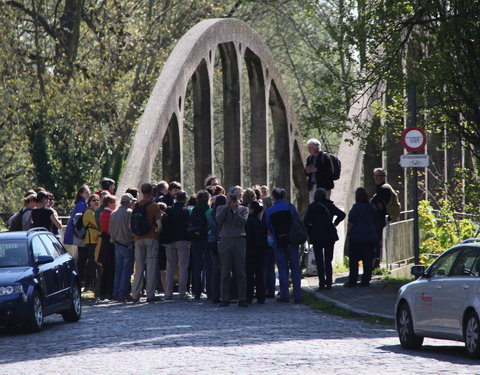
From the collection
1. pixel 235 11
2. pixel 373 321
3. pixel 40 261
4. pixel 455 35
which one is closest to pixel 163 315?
pixel 40 261

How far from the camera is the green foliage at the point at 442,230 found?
21.4m

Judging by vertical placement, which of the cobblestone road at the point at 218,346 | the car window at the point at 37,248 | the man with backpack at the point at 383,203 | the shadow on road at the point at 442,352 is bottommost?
the shadow on road at the point at 442,352

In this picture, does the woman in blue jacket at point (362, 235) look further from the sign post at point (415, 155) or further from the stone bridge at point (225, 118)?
the stone bridge at point (225, 118)

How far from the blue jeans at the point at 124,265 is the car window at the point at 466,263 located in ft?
23.7

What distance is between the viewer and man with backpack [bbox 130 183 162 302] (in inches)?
668

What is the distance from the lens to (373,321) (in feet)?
47.6

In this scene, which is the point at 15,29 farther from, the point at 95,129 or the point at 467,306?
the point at 467,306

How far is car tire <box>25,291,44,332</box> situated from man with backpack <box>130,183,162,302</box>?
3514 mm

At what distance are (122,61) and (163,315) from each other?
1880 cm

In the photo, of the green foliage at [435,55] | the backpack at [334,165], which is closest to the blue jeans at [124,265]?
the backpack at [334,165]

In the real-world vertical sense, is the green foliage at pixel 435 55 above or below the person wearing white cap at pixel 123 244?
above

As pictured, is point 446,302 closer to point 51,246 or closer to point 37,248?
point 37,248

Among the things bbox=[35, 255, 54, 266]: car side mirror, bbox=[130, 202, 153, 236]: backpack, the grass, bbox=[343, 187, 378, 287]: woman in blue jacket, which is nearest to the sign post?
bbox=[343, 187, 378, 287]: woman in blue jacket

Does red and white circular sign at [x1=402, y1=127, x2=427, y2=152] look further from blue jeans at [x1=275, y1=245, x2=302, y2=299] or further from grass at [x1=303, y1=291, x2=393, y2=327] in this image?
grass at [x1=303, y1=291, x2=393, y2=327]
